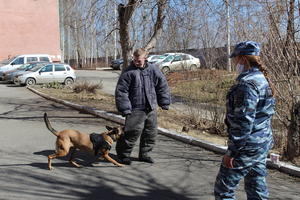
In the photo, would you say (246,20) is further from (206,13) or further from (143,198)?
(143,198)

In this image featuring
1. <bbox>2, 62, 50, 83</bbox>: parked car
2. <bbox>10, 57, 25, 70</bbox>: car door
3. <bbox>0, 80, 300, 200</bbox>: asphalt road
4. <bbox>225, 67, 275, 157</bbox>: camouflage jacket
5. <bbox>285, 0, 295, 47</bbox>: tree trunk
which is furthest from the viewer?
<bbox>10, 57, 25, 70</bbox>: car door

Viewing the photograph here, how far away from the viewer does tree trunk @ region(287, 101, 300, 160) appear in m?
5.66

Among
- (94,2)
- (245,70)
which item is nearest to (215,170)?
(245,70)

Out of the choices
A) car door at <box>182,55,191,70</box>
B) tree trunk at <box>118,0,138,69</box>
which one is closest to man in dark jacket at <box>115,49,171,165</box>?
car door at <box>182,55,191,70</box>

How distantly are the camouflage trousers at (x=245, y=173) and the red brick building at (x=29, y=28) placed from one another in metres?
38.6

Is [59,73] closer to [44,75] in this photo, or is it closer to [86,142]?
[44,75]

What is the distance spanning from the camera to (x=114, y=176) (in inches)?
202

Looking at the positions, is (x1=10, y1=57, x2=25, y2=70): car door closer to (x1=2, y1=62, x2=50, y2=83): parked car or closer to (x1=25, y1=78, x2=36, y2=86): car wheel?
(x1=2, y1=62, x2=50, y2=83): parked car

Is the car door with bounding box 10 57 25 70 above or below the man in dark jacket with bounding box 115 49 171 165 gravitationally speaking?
above

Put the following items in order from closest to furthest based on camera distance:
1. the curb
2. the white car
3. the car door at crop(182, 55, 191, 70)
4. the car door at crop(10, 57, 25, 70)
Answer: the curb
the car door at crop(182, 55, 191, 70)
the white car
the car door at crop(10, 57, 25, 70)

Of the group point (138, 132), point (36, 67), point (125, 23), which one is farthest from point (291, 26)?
point (36, 67)

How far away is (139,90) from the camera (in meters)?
5.51

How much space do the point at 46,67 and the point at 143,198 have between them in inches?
740

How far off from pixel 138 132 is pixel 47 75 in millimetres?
17206
